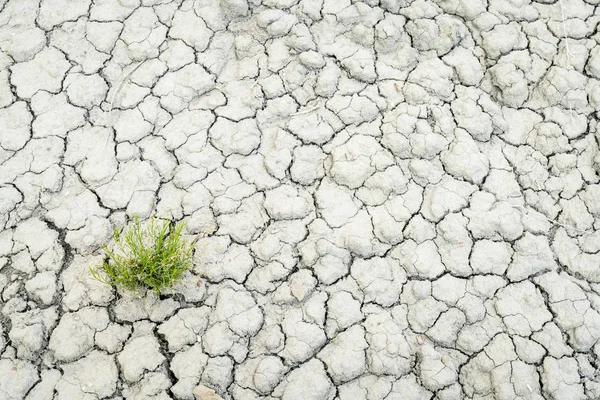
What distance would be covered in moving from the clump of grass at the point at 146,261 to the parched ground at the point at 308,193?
0.09m

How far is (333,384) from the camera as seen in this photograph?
2.51 metres

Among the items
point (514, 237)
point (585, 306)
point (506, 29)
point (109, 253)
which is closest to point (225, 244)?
point (109, 253)

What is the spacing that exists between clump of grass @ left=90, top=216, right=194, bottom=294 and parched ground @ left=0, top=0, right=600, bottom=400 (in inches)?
3.4

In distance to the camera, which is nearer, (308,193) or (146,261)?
(146,261)

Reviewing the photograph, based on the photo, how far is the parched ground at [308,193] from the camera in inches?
100.0

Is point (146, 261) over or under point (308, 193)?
under

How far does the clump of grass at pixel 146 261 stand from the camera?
2.53m

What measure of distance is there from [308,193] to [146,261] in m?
0.86

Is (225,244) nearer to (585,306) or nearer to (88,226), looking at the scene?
(88,226)

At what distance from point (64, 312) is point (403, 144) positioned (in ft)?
5.96

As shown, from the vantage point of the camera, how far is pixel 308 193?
2.87m

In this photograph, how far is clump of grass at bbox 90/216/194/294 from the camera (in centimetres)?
253

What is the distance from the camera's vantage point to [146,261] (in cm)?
252

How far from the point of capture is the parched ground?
8.33ft
